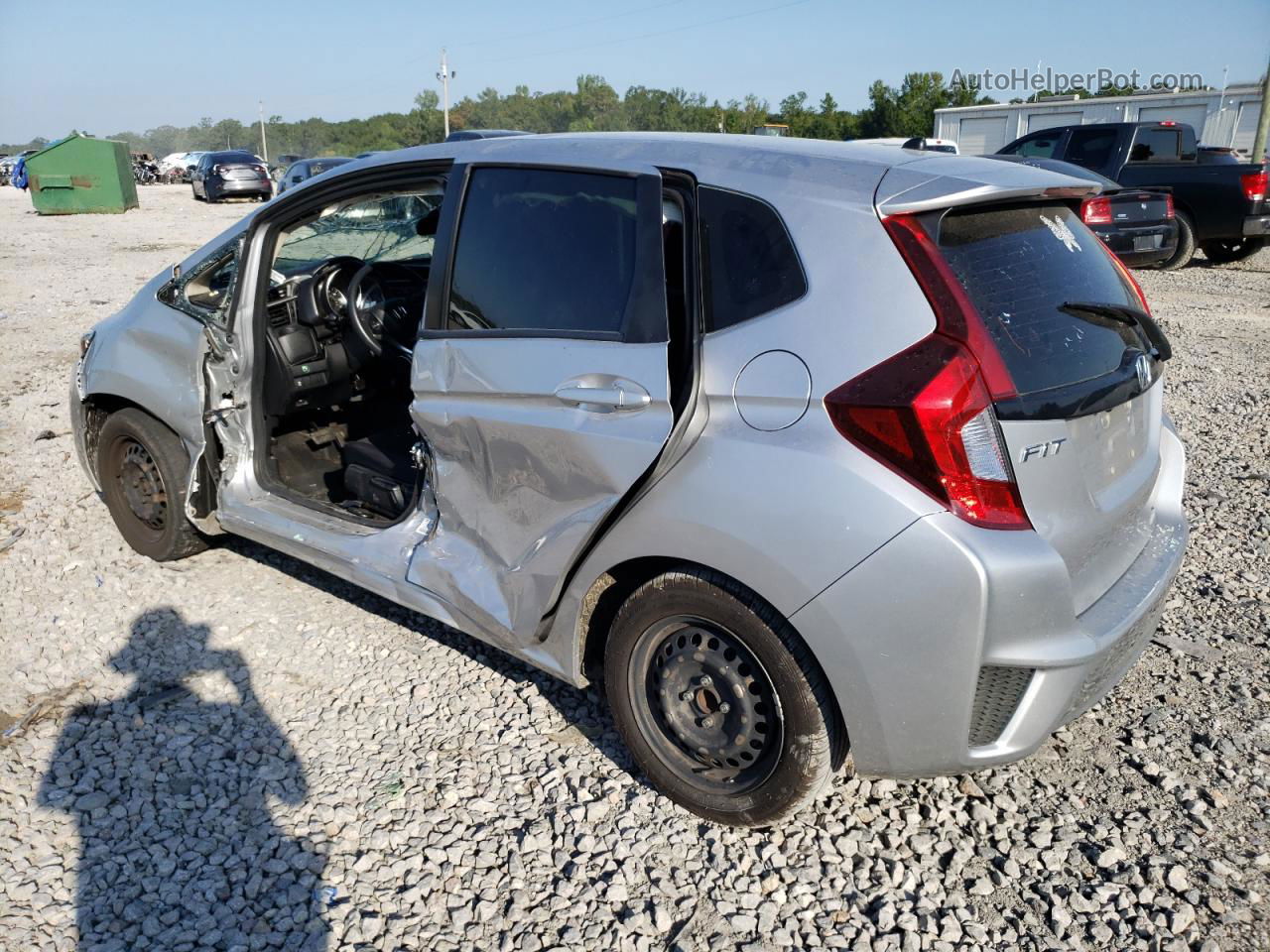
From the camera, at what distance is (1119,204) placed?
11.4m

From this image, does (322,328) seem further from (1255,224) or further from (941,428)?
(1255,224)

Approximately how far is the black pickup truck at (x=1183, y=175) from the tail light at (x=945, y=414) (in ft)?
41.0

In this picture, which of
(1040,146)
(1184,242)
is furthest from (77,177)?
(1184,242)

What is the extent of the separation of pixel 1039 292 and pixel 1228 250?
542 inches

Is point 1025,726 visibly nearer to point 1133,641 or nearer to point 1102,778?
point 1133,641

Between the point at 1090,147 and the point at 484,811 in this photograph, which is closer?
the point at 484,811

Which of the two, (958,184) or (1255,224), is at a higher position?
(958,184)

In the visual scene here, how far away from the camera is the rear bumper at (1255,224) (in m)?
12.4

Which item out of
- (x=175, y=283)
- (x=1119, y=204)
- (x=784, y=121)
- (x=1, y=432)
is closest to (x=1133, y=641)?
(x=175, y=283)

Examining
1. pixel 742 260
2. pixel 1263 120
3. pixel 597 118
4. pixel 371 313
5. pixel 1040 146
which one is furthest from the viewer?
pixel 597 118

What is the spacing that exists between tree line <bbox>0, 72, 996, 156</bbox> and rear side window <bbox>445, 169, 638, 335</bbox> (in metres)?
39.4

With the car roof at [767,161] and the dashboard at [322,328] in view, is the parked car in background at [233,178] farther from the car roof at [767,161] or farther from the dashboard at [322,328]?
the car roof at [767,161]

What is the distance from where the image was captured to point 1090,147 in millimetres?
13359

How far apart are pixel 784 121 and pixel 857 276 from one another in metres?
63.8
